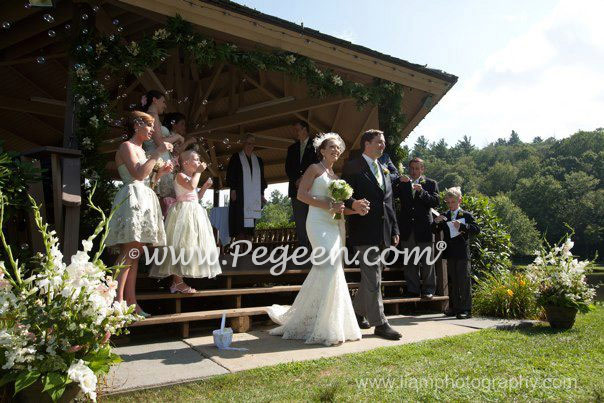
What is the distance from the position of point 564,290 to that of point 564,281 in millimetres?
105

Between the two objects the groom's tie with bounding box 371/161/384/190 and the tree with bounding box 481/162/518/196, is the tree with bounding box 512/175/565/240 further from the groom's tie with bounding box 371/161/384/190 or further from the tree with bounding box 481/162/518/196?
the groom's tie with bounding box 371/161/384/190

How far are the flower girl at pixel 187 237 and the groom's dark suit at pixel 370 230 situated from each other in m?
1.54

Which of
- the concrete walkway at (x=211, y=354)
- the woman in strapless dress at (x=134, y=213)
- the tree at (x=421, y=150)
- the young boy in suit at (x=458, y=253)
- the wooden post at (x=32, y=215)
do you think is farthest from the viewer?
the tree at (x=421, y=150)

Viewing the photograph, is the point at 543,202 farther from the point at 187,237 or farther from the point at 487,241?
the point at 187,237

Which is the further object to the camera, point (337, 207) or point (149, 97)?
point (149, 97)

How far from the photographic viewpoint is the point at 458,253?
655cm

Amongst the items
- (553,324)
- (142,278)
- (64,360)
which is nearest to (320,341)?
(142,278)

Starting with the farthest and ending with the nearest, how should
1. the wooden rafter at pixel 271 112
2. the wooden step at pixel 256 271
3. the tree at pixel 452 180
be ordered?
1. the tree at pixel 452 180
2. the wooden rafter at pixel 271 112
3. the wooden step at pixel 256 271

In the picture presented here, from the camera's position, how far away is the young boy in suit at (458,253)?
253 inches

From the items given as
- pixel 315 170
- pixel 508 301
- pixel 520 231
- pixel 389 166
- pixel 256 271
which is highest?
pixel 520 231

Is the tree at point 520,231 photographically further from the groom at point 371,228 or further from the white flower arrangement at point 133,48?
the white flower arrangement at point 133,48

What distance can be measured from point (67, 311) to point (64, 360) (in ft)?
0.81

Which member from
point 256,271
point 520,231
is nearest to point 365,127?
point 256,271

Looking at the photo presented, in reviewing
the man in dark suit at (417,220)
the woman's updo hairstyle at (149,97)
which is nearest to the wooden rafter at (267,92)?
the man in dark suit at (417,220)
